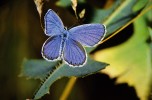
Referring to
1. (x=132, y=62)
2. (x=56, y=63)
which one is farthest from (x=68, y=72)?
(x=132, y=62)

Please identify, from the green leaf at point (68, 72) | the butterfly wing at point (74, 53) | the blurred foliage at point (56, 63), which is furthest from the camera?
the blurred foliage at point (56, 63)

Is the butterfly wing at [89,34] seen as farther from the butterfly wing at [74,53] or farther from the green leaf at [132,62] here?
the green leaf at [132,62]

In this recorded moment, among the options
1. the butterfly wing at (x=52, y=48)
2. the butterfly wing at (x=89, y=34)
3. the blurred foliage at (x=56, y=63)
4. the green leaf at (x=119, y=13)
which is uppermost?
the butterfly wing at (x=89, y=34)

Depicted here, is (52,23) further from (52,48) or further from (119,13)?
(119,13)

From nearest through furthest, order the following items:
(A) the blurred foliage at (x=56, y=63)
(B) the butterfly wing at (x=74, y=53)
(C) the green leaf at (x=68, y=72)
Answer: (B) the butterfly wing at (x=74, y=53)
(C) the green leaf at (x=68, y=72)
(A) the blurred foliage at (x=56, y=63)

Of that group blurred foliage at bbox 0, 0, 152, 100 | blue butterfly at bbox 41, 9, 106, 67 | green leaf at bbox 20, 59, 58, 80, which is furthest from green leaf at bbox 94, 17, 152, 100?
blue butterfly at bbox 41, 9, 106, 67

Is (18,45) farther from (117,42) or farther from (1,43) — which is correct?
(117,42)

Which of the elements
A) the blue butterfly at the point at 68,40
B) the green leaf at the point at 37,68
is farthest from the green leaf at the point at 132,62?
the blue butterfly at the point at 68,40
